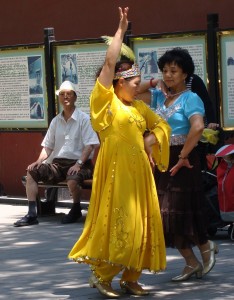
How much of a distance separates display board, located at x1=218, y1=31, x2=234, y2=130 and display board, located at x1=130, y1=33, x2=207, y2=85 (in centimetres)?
21

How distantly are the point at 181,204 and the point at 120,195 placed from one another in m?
0.77

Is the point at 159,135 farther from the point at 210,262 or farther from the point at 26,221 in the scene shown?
the point at 26,221

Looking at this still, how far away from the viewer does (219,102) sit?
37.8 ft

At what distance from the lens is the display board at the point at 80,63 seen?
12836mm

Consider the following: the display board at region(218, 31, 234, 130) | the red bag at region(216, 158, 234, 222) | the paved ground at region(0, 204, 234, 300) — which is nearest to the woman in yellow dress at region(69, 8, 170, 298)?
the paved ground at region(0, 204, 234, 300)

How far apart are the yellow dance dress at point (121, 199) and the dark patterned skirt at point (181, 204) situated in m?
0.48

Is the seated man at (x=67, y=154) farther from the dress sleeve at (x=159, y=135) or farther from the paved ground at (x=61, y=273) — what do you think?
the dress sleeve at (x=159, y=135)

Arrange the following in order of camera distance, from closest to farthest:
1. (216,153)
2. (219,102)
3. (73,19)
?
(216,153)
(219,102)
(73,19)

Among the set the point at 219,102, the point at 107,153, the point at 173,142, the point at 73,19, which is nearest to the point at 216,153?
the point at 219,102

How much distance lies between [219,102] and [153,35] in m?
1.17

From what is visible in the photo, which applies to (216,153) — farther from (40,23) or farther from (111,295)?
(40,23)

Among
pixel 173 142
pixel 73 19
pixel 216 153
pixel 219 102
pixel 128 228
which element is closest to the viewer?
pixel 128 228

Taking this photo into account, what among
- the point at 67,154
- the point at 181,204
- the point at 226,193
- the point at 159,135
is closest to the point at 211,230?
the point at 226,193

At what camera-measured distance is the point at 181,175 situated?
27.1 feet
